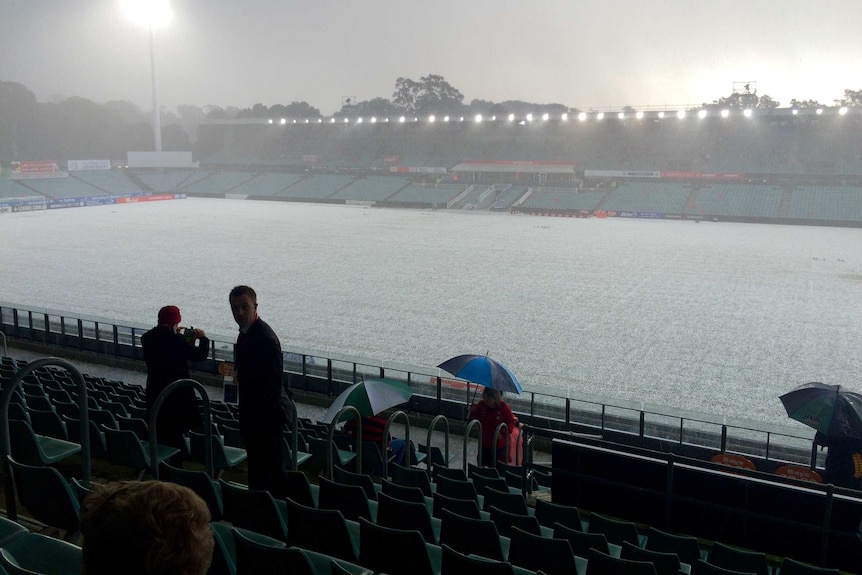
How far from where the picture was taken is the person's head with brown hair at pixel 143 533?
169 cm

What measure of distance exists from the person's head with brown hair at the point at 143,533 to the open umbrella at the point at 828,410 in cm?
820

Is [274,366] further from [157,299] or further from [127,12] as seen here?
[127,12]

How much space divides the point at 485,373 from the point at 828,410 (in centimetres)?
412

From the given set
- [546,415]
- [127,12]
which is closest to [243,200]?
[127,12]

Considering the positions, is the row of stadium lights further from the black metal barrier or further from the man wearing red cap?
the man wearing red cap

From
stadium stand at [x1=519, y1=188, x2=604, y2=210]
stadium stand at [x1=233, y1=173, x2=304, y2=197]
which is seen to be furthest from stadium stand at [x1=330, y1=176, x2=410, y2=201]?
stadium stand at [x1=519, y1=188, x2=604, y2=210]

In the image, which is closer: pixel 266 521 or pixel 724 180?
pixel 266 521

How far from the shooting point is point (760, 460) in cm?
980

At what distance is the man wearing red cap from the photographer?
6.08 meters

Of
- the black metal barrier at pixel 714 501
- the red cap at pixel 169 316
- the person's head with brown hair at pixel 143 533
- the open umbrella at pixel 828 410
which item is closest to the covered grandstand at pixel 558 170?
the open umbrella at pixel 828 410

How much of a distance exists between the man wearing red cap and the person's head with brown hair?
14.8ft

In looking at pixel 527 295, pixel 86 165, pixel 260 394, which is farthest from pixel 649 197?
pixel 260 394

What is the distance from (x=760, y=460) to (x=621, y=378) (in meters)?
5.55

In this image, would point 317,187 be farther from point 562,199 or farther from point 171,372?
point 171,372
